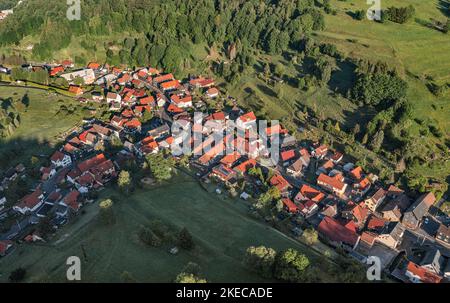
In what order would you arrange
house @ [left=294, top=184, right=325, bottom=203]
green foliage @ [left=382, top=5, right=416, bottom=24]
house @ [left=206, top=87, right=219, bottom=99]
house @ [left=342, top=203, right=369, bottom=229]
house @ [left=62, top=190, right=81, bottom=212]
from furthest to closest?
1. green foliage @ [left=382, top=5, right=416, bottom=24]
2. house @ [left=206, top=87, right=219, bottom=99]
3. house @ [left=294, top=184, right=325, bottom=203]
4. house @ [left=342, top=203, right=369, bottom=229]
5. house @ [left=62, top=190, right=81, bottom=212]

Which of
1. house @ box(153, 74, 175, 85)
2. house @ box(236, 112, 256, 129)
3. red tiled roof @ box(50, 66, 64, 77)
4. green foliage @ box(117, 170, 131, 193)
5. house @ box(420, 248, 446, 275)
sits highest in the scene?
red tiled roof @ box(50, 66, 64, 77)

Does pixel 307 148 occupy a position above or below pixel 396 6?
below

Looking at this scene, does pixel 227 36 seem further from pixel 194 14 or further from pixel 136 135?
pixel 136 135

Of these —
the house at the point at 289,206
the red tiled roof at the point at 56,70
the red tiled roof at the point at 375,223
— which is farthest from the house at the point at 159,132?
the red tiled roof at the point at 375,223

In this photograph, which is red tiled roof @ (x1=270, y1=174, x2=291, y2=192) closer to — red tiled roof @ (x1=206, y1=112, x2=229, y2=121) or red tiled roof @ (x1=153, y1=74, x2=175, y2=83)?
red tiled roof @ (x1=206, y1=112, x2=229, y2=121)

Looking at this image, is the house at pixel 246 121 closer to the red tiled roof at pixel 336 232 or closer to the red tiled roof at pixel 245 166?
the red tiled roof at pixel 245 166

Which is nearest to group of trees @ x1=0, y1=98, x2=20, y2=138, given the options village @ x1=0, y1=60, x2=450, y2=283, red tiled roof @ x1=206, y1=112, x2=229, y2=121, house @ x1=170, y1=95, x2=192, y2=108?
village @ x1=0, y1=60, x2=450, y2=283
